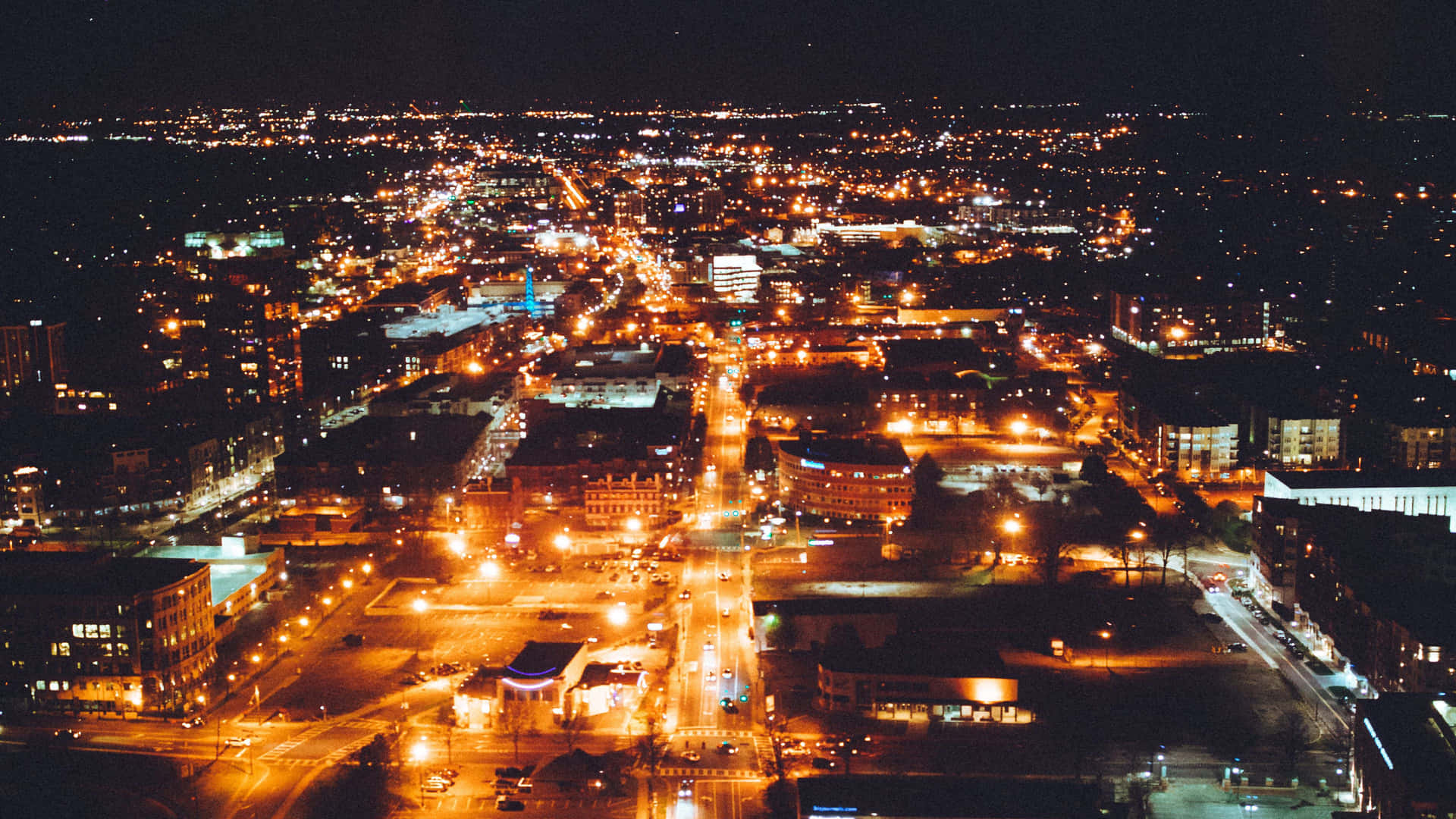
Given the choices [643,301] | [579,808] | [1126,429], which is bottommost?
[579,808]

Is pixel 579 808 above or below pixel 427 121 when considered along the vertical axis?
below

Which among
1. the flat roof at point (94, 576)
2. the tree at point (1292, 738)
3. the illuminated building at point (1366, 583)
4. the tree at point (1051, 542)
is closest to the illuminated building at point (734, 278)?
the tree at point (1051, 542)

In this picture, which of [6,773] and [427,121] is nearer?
[6,773]

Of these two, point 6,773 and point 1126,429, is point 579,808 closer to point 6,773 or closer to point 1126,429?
point 6,773

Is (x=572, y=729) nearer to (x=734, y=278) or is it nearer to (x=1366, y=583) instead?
(x=1366, y=583)

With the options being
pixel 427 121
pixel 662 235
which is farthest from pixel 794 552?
pixel 427 121

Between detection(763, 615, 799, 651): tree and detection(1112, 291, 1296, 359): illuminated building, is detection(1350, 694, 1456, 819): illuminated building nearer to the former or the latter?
detection(763, 615, 799, 651): tree

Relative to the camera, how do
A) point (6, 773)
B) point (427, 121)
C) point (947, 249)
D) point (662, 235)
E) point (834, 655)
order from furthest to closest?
point (427, 121)
point (662, 235)
point (947, 249)
point (834, 655)
point (6, 773)

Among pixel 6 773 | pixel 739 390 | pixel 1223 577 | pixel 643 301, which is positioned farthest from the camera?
pixel 643 301
